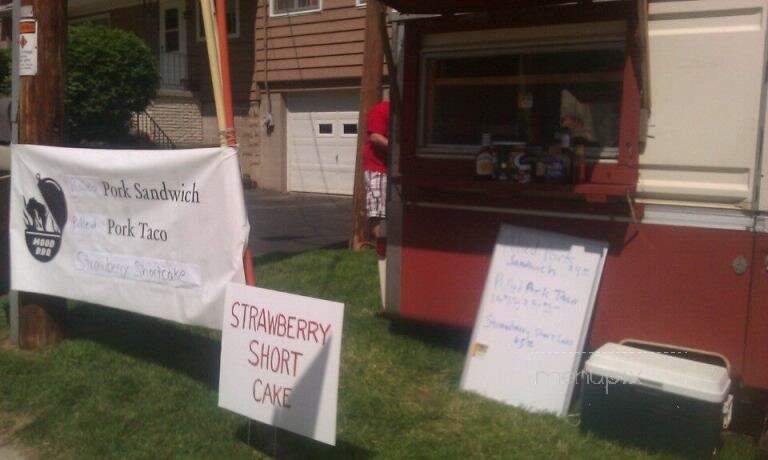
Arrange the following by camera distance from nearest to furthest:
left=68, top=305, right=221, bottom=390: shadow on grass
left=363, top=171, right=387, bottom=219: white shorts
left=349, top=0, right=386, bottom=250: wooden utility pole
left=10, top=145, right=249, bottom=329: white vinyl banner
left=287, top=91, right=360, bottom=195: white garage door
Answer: left=10, top=145, right=249, bottom=329: white vinyl banner < left=68, top=305, right=221, bottom=390: shadow on grass < left=363, top=171, right=387, bottom=219: white shorts < left=349, top=0, right=386, bottom=250: wooden utility pole < left=287, top=91, right=360, bottom=195: white garage door

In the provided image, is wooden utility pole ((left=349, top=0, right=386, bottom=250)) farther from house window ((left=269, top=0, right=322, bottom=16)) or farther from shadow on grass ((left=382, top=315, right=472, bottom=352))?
house window ((left=269, top=0, right=322, bottom=16))

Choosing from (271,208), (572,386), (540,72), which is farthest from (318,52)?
(572,386)

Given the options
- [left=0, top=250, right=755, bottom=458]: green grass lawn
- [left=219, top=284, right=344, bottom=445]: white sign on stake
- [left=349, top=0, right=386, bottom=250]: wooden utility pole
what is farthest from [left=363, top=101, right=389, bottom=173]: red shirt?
[left=219, top=284, right=344, bottom=445]: white sign on stake

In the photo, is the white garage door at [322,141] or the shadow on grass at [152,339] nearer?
the shadow on grass at [152,339]

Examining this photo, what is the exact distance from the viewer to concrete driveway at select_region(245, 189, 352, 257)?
938 cm

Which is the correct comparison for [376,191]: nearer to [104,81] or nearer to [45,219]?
[45,219]

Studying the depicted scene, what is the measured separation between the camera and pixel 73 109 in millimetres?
14359

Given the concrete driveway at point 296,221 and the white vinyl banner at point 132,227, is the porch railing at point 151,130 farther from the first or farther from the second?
the white vinyl banner at point 132,227

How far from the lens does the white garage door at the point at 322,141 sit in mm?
14117

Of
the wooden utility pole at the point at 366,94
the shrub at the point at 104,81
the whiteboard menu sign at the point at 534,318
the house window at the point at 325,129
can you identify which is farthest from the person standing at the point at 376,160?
the shrub at the point at 104,81

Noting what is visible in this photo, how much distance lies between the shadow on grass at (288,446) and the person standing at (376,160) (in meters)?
2.51

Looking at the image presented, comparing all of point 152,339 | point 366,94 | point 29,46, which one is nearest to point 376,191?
point 366,94

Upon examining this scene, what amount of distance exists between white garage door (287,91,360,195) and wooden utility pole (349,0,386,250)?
5.66m

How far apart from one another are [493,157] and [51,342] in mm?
3307
